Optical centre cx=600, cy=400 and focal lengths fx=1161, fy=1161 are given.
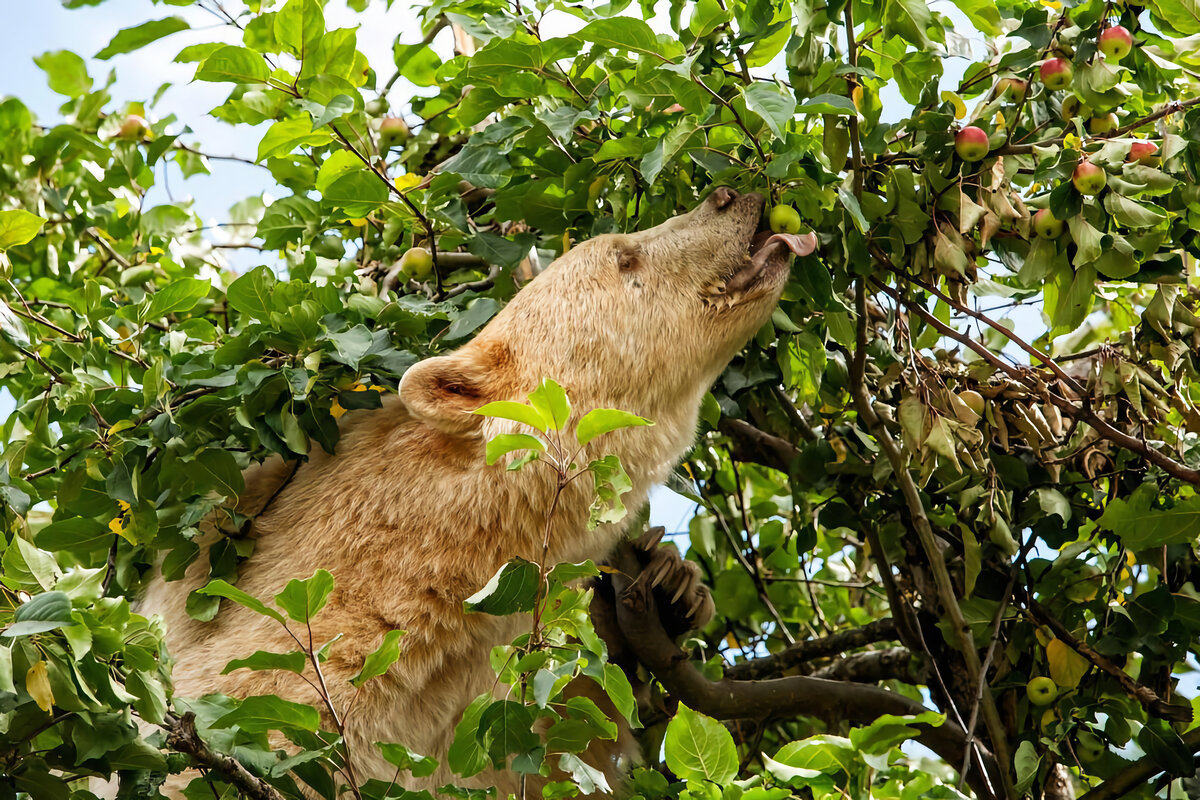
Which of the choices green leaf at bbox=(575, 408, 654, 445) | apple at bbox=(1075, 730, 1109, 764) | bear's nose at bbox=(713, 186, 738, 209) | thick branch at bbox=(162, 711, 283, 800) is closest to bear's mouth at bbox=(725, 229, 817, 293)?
bear's nose at bbox=(713, 186, 738, 209)

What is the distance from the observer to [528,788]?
380 cm

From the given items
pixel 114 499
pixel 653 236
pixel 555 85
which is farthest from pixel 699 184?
pixel 114 499

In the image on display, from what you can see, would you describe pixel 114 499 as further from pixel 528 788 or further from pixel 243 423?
pixel 528 788

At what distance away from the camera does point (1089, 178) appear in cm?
296

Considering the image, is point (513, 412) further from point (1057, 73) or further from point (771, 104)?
point (1057, 73)

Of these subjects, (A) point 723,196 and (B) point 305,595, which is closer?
(B) point 305,595

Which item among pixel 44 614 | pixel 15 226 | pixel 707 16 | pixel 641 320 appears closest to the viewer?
pixel 44 614

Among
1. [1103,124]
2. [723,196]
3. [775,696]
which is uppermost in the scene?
[1103,124]

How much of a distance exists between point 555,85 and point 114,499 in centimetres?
173

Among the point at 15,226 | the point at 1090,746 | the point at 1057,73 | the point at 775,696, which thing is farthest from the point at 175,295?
the point at 1090,746

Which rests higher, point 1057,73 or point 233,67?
point 1057,73

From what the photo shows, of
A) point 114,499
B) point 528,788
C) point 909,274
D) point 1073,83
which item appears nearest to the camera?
point 1073,83

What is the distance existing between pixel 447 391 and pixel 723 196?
105 centimetres

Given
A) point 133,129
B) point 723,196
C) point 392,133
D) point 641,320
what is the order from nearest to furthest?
point 723,196 → point 641,320 → point 392,133 → point 133,129
